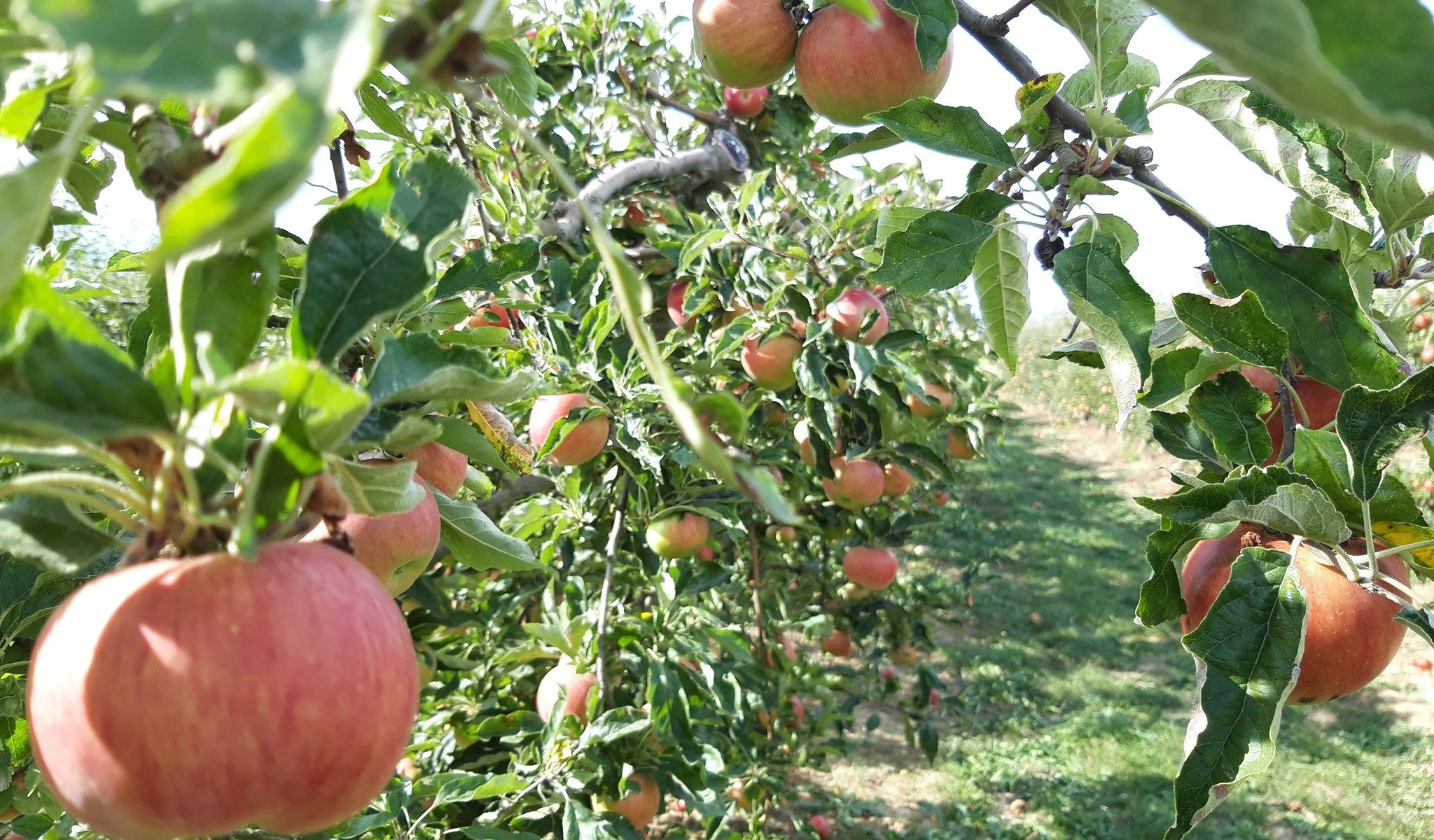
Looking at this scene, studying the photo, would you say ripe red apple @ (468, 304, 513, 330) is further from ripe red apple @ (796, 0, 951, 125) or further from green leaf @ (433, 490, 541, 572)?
green leaf @ (433, 490, 541, 572)

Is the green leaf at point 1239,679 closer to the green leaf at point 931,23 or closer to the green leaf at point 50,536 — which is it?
the green leaf at point 931,23

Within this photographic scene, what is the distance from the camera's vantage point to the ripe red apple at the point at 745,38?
4.17 ft

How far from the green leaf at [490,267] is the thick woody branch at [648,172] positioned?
3.17 feet

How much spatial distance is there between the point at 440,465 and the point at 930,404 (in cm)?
204

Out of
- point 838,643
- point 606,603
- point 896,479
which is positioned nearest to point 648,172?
point 896,479

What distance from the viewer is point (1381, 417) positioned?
85 cm

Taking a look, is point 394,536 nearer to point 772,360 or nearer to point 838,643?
point 772,360

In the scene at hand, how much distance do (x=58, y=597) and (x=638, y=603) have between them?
1948 mm

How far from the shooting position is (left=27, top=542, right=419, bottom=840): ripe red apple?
0.47 metres

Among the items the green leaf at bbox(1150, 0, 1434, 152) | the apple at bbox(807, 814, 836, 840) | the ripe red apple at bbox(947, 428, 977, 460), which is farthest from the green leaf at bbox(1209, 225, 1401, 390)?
the apple at bbox(807, 814, 836, 840)

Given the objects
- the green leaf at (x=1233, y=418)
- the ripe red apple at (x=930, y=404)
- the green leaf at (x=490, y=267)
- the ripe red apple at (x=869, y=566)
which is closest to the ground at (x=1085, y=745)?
the ripe red apple at (x=869, y=566)

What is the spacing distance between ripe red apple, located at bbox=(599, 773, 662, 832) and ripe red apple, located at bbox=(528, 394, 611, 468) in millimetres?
676

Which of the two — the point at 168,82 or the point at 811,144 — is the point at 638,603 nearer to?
the point at 811,144

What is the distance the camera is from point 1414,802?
162 inches
